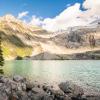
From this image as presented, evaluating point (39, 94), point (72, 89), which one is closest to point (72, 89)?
point (72, 89)

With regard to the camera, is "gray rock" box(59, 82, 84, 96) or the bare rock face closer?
the bare rock face

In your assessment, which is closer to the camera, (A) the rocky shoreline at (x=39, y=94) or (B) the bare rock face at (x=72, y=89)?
(A) the rocky shoreline at (x=39, y=94)

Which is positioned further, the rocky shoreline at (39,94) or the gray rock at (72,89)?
the gray rock at (72,89)

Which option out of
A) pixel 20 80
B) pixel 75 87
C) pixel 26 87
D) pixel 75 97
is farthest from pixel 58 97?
pixel 20 80

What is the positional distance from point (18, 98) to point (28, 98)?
1516mm

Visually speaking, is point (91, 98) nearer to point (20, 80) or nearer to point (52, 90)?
point (52, 90)

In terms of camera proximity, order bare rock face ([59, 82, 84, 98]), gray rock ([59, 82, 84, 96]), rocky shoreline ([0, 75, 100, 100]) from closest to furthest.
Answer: rocky shoreline ([0, 75, 100, 100]) → bare rock face ([59, 82, 84, 98]) → gray rock ([59, 82, 84, 96])

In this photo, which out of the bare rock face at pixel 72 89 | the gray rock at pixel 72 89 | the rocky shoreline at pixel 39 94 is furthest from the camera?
the gray rock at pixel 72 89

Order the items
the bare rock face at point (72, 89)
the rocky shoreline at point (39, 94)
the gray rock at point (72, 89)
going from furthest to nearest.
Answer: the gray rock at point (72, 89) < the bare rock face at point (72, 89) < the rocky shoreline at point (39, 94)

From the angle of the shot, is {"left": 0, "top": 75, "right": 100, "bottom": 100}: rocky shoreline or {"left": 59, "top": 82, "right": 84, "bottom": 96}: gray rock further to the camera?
{"left": 59, "top": 82, "right": 84, "bottom": 96}: gray rock

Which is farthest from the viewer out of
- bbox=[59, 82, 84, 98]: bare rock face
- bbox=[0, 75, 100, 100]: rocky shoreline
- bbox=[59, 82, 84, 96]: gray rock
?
bbox=[59, 82, 84, 96]: gray rock

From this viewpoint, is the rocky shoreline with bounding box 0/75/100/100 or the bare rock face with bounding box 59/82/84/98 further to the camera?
the bare rock face with bounding box 59/82/84/98

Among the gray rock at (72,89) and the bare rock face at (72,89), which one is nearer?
the bare rock face at (72,89)

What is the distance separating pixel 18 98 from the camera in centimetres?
4072
